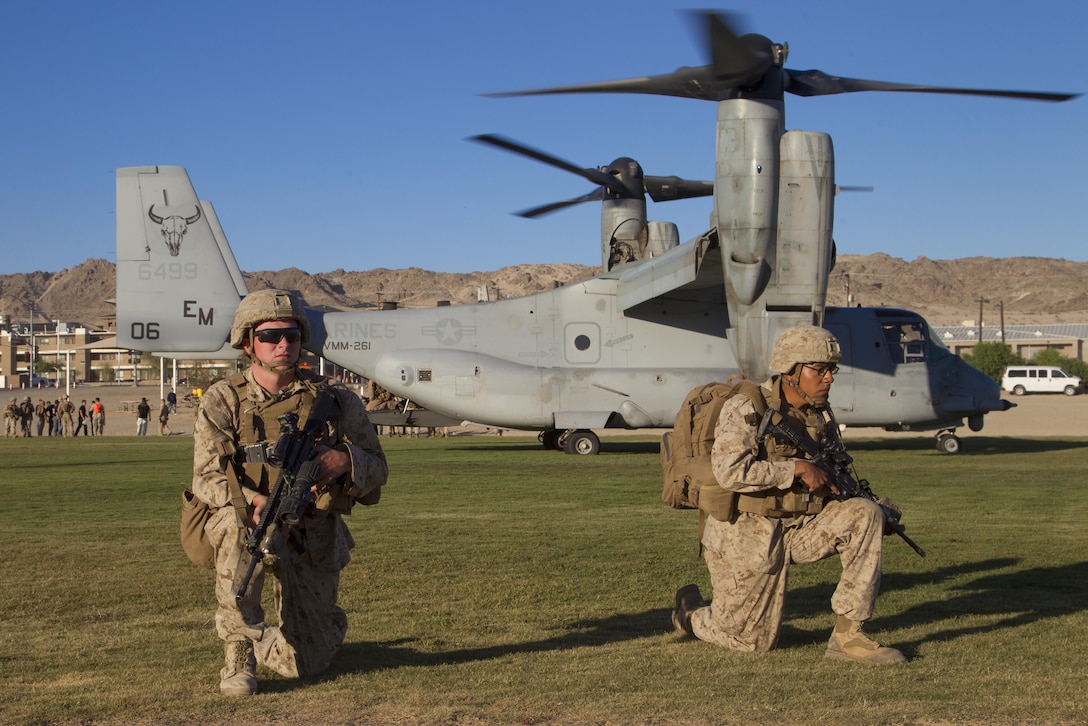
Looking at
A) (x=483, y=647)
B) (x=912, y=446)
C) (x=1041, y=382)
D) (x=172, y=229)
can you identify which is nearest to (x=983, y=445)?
(x=912, y=446)

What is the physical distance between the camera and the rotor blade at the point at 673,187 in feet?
84.5

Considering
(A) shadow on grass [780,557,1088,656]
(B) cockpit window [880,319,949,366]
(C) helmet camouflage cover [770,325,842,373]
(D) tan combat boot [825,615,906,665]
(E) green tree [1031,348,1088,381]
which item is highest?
(E) green tree [1031,348,1088,381]

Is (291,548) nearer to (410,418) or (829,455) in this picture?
(829,455)

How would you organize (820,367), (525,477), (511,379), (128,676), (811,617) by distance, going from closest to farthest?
(128,676)
(820,367)
(811,617)
(525,477)
(511,379)

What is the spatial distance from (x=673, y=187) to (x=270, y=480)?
2107 cm

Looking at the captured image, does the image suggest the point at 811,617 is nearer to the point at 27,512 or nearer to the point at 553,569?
the point at 553,569

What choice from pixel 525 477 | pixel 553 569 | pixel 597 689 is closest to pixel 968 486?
pixel 525 477

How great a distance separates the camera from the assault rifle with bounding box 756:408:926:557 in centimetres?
619

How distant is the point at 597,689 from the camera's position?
223 inches

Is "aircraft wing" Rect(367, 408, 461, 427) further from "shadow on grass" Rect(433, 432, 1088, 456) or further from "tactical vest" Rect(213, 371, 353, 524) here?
"tactical vest" Rect(213, 371, 353, 524)

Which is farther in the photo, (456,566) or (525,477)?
(525,477)

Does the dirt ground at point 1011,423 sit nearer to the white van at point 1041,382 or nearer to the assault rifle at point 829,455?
the white van at point 1041,382

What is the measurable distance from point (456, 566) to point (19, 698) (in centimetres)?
452

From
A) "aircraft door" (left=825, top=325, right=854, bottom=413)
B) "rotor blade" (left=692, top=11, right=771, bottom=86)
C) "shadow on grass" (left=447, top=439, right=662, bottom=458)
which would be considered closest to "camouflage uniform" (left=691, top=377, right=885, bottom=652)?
"rotor blade" (left=692, top=11, right=771, bottom=86)
